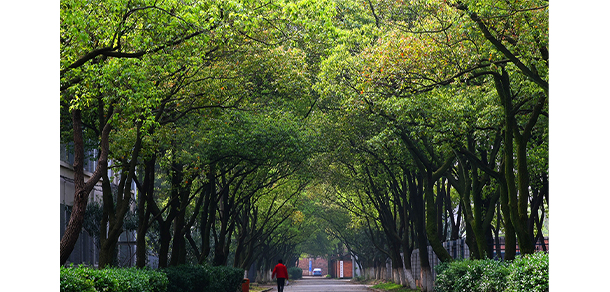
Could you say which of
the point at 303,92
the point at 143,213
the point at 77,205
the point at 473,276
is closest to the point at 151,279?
the point at 143,213

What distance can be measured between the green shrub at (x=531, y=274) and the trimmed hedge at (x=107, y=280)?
692 cm

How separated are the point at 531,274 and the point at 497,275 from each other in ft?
11.5

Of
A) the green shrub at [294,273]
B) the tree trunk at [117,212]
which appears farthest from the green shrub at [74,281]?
the green shrub at [294,273]

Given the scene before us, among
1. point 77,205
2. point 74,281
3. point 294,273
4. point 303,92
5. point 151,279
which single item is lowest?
point 294,273

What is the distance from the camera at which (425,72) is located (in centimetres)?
1455

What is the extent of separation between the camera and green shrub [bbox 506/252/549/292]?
1021cm

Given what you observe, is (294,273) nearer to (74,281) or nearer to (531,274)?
(531,274)

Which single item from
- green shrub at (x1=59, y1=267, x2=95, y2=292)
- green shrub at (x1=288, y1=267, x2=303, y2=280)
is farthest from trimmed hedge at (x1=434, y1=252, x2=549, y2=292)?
green shrub at (x1=288, y1=267, x2=303, y2=280)

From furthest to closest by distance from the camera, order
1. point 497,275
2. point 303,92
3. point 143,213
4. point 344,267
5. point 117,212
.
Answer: point 344,267 < point 303,92 < point 143,213 < point 117,212 < point 497,275

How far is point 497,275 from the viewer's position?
14328 millimetres

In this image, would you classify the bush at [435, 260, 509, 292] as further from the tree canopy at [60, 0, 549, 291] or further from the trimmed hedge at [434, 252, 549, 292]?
the tree canopy at [60, 0, 549, 291]

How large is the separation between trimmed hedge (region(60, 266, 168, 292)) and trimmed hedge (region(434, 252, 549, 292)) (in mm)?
6978

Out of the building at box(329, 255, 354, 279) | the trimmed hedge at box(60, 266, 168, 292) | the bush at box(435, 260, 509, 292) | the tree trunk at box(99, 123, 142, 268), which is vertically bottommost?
the building at box(329, 255, 354, 279)

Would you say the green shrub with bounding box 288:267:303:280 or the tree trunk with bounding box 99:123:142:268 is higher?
the tree trunk with bounding box 99:123:142:268
